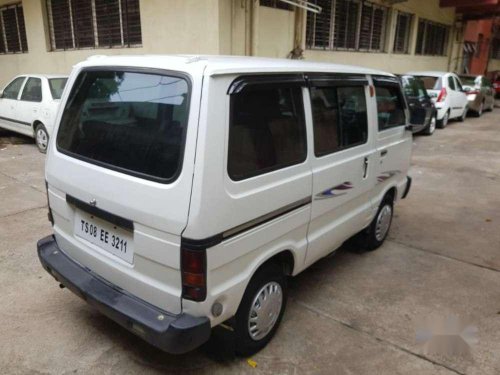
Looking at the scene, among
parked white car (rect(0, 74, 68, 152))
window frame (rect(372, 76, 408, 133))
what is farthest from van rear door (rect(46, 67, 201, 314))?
parked white car (rect(0, 74, 68, 152))

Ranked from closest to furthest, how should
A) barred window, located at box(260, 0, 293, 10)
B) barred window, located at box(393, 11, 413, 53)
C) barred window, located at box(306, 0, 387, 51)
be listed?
barred window, located at box(260, 0, 293, 10) < barred window, located at box(306, 0, 387, 51) < barred window, located at box(393, 11, 413, 53)

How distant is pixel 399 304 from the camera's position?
11.3 feet

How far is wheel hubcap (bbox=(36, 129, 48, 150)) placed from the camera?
324 inches

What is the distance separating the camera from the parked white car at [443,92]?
11.7m

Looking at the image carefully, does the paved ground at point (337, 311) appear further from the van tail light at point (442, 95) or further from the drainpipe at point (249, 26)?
the van tail light at point (442, 95)

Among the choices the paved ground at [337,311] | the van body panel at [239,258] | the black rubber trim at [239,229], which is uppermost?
the black rubber trim at [239,229]

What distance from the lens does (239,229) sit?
2295mm

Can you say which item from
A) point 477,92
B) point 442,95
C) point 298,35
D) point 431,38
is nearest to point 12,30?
point 298,35

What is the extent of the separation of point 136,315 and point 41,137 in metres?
7.15

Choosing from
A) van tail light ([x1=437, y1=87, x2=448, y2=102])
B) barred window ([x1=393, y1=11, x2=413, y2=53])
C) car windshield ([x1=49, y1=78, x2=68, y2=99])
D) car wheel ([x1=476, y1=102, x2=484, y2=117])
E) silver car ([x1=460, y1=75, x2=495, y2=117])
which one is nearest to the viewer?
car windshield ([x1=49, y1=78, x2=68, y2=99])

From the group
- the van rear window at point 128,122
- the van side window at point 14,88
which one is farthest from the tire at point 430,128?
the van rear window at point 128,122

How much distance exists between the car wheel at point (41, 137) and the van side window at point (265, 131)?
22.7 feet

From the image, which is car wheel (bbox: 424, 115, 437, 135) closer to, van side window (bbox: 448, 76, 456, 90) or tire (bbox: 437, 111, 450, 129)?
tire (bbox: 437, 111, 450, 129)

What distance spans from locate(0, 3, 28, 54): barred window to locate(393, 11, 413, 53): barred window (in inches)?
490
